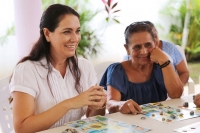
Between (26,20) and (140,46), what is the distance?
1415 millimetres

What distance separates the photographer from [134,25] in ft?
7.43

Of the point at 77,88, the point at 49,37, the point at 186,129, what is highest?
the point at 49,37

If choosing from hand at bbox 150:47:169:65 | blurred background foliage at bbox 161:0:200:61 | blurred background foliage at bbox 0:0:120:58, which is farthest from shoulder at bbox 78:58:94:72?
blurred background foliage at bbox 161:0:200:61

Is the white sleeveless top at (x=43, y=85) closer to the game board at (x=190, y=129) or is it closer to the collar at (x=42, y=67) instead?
the collar at (x=42, y=67)

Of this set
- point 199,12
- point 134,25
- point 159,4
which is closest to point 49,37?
point 134,25

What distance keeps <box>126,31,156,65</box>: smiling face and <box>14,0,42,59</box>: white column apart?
128 cm

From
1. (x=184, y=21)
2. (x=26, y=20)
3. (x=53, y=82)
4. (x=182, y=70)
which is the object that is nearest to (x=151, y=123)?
(x=53, y=82)

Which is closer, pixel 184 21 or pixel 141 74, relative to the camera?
pixel 141 74

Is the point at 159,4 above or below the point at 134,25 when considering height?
above

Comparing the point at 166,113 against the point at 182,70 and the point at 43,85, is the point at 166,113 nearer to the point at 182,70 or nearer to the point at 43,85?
the point at 43,85

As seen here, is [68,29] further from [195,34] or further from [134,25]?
[195,34]

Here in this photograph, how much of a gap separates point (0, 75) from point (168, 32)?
2.83 metres

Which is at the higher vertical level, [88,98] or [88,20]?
[88,20]

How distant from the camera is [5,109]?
2.22 meters
